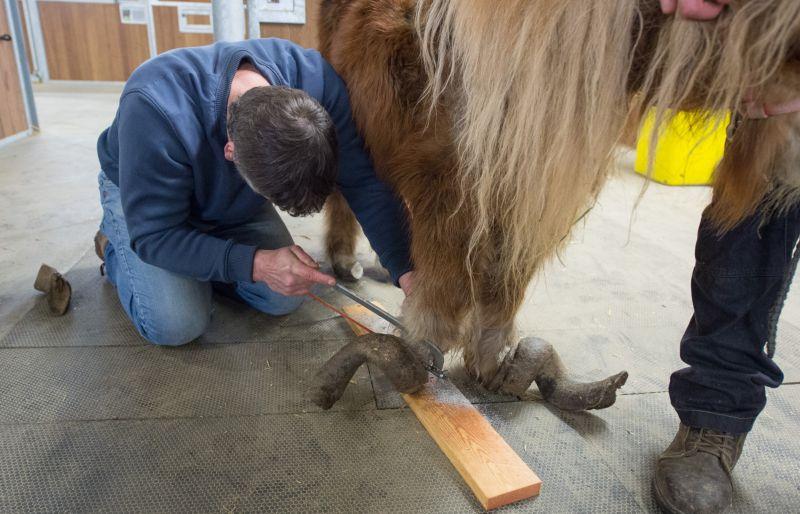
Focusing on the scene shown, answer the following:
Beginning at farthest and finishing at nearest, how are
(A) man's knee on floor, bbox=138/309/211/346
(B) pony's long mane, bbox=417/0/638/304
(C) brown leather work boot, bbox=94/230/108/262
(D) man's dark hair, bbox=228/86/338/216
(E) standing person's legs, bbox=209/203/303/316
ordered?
(C) brown leather work boot, bbox=94/230/108/262 < (E) standing person's legs, bbox=209/203/303/316 < (A) man's knee on floor, bbox=138/309/211/346 < (D) man's dark hair, bbox=228/86/338/216 < (B) pony's long mane, bbox=417/0/638/304

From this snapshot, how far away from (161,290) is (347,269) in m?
0.64

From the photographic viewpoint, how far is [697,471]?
1.02 metres

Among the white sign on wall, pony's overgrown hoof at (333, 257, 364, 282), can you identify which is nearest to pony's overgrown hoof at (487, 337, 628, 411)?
pony's overgrown hoof at (333, 257, 364, 282)

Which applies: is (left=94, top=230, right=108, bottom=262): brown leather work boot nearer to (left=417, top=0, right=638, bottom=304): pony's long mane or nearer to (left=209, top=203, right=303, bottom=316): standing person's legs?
(left=209, top=203, right=303, bottom=316): standing person's legs

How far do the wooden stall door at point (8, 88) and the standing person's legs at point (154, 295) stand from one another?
8.52 feet

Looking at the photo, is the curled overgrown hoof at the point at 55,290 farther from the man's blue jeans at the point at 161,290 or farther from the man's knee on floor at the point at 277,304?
the man's knee on floor at the point at 277,304

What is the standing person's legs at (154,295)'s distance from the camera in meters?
1.34

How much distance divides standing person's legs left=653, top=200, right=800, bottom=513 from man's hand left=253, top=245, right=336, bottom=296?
2.54 feet

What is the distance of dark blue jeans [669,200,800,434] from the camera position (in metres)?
0.98

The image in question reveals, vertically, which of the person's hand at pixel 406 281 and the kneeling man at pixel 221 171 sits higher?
the kneeling man at pixel 221 171

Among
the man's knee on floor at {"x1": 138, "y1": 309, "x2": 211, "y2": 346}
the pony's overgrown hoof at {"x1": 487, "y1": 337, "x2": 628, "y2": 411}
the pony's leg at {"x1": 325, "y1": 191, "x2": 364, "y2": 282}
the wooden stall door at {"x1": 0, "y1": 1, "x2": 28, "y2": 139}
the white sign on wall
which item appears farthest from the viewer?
the wooden stall door at {"x1": 0, "y1": 1, "x2": 28, "y2": 139}

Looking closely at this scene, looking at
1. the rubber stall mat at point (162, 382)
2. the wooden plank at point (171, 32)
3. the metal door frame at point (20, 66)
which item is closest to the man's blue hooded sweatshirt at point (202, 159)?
the rubber stall mat at point (162, 382)

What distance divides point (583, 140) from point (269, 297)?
103 centimetres

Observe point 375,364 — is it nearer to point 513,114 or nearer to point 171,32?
point 513,114
